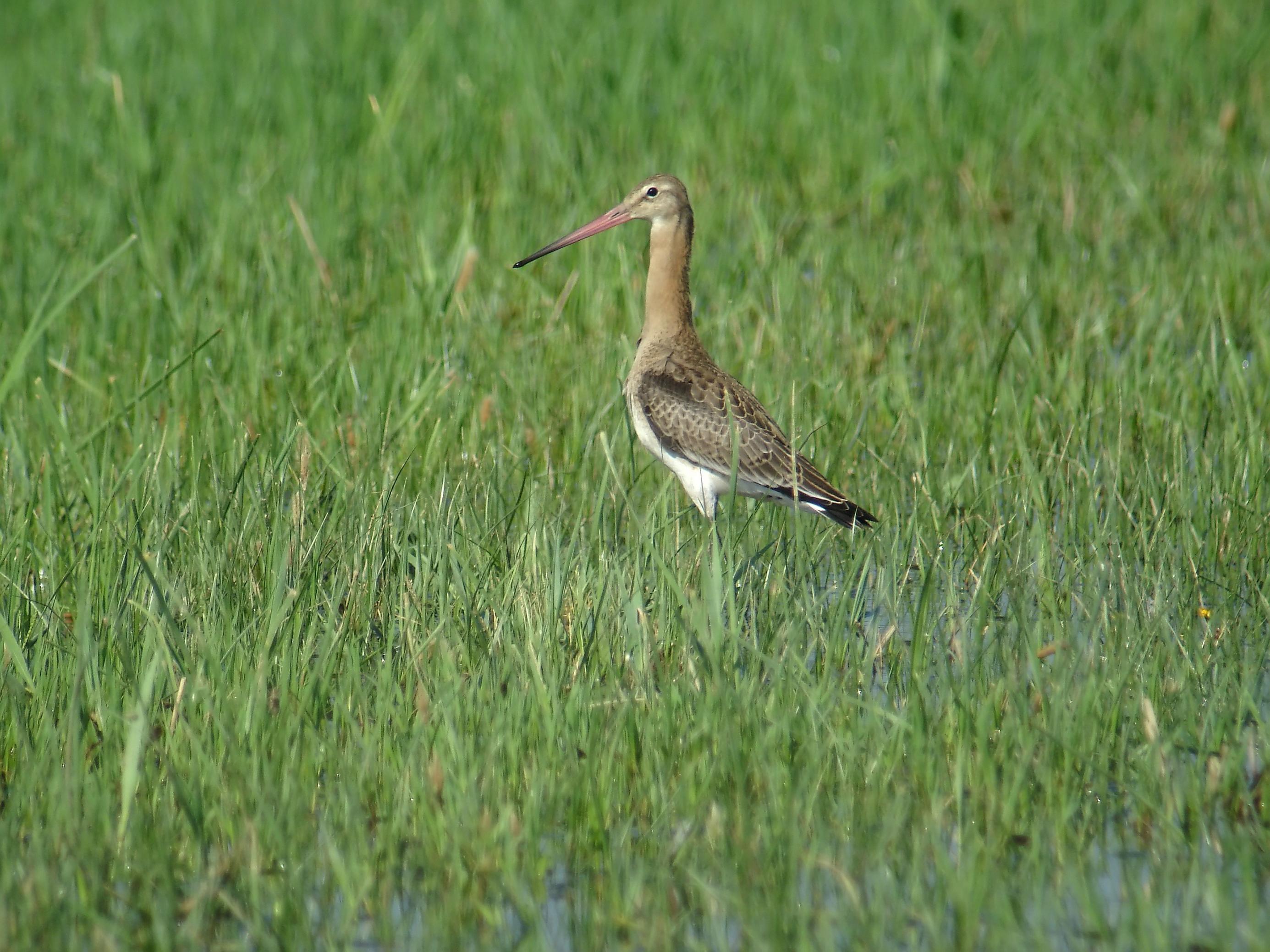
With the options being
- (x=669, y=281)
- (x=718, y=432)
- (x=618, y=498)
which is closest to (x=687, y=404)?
(x=718, y=432)

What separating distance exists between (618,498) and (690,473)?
0.95 feet

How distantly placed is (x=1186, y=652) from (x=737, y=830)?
140 cm

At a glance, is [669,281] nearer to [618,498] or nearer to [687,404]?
[687,404]

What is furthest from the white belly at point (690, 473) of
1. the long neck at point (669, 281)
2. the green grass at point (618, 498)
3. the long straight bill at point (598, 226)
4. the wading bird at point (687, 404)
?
the long straight bill at point (598, 226)

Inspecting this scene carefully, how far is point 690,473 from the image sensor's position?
5.59 m

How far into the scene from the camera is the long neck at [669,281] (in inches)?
237

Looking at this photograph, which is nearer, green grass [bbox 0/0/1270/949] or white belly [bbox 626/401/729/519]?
green grass [bbox 0/0/1270/949]

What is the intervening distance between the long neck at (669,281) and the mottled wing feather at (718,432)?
0.31m

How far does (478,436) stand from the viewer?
5941mm

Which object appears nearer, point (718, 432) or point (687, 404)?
point (718, 432)

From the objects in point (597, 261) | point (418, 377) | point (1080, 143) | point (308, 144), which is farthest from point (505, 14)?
point (418, 377)

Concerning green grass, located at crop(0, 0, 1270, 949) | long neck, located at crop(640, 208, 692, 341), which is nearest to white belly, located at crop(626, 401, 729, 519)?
green grass, located at crop(0, 0, 1270, 949)

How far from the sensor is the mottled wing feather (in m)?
5.36

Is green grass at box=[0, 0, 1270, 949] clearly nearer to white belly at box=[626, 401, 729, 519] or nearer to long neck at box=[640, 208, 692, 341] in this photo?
white belly at box=[626, 401, 729, 519]
